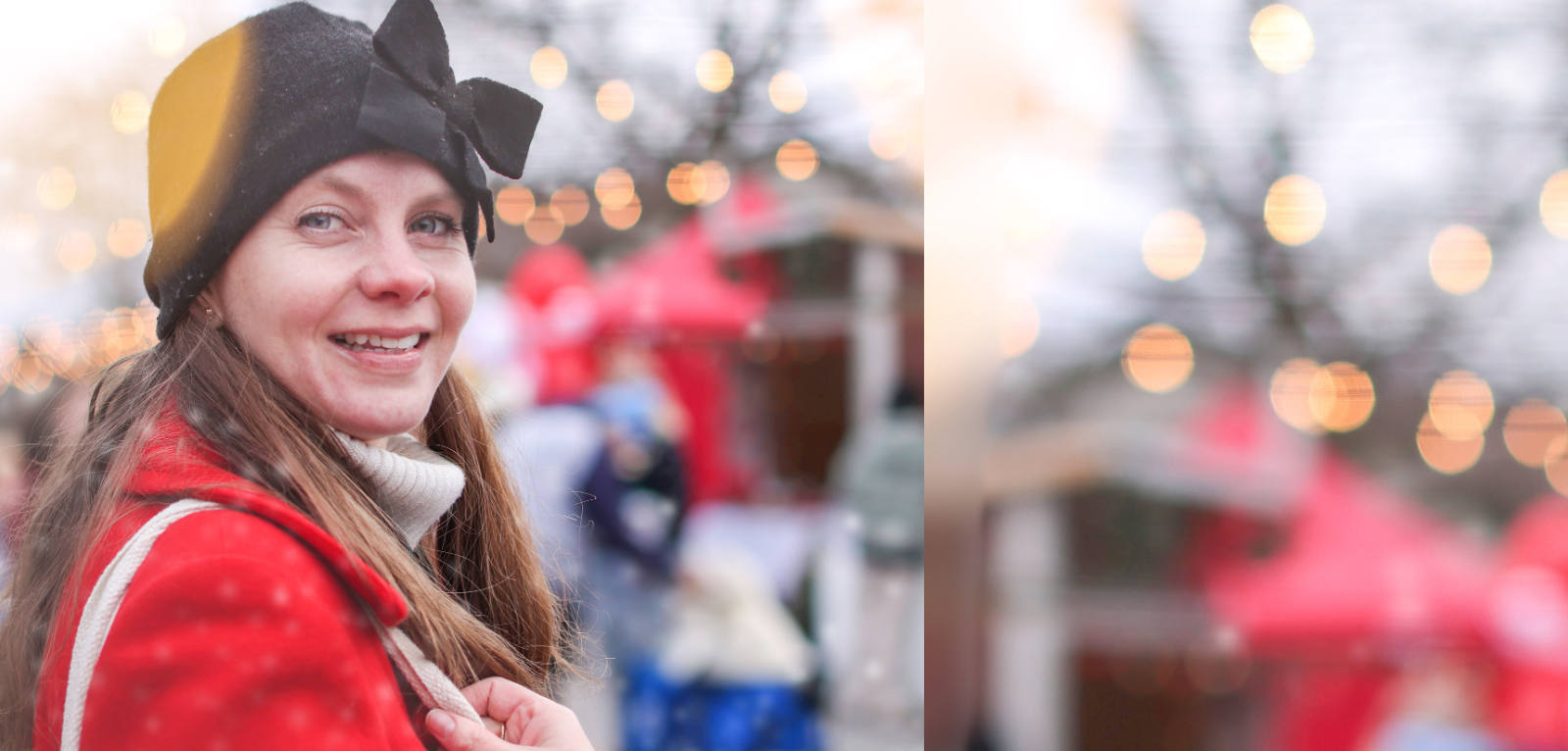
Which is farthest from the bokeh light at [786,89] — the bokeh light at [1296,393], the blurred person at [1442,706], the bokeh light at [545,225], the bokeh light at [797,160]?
the blurred person at [1442,706]

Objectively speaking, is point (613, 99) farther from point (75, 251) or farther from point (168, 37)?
point (75, 251)

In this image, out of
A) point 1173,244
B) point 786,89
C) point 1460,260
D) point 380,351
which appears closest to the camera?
point 380,351

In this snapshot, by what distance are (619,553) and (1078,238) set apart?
2.63 feet

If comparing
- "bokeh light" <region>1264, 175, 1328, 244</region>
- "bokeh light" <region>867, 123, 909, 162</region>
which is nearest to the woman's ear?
"bokeh light" <region>867, 123, 909, 162</region>

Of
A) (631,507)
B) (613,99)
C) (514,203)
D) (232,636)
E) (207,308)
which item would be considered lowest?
(631,507)

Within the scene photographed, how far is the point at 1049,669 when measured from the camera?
45.4 inches

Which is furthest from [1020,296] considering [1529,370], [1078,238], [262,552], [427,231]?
[262,552]

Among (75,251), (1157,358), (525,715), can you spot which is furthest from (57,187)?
(1157,358)

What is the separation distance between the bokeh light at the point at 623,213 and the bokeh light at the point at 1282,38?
0.82m

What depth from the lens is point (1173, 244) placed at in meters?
1.12

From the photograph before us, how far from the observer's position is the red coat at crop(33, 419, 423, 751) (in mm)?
321

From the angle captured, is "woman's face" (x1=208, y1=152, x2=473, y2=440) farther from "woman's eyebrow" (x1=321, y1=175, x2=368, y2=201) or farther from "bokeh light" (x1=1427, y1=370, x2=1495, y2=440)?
"bokeh light" (x1=1427, y1=370, x2=1495, y2=440)

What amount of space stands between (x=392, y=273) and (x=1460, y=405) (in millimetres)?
1170

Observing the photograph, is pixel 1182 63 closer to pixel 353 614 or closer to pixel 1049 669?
pixel 1049 669
